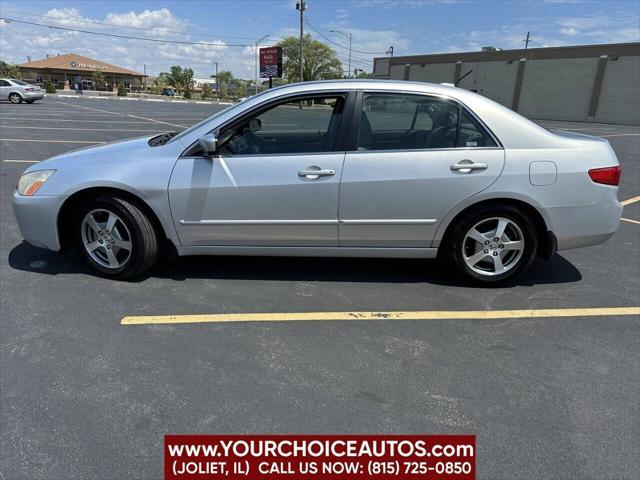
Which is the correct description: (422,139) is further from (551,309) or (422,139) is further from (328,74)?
(328,74)

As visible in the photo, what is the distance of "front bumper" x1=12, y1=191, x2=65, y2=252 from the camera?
381 centimetres

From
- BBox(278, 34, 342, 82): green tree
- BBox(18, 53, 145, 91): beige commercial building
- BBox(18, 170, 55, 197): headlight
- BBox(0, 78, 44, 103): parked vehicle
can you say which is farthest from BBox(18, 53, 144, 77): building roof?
BBox(18, 170, 55, 197): headlight

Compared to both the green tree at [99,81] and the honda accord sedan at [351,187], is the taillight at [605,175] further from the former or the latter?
the green tree at [99,81]

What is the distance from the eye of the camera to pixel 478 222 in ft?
12.4

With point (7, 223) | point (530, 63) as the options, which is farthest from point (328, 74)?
point (7, 223)

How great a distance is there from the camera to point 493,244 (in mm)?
3826

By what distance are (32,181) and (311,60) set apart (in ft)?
269

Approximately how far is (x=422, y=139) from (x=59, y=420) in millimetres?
3066

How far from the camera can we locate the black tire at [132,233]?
373 cm

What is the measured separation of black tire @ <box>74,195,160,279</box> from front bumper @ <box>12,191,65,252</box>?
169 millimetres

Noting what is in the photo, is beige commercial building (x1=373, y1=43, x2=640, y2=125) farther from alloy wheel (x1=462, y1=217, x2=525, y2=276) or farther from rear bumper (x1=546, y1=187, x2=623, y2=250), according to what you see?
alloy wheel (x1=462, y1=217, x2=525, y2=276)

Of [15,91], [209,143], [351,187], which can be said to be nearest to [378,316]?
[351,187]

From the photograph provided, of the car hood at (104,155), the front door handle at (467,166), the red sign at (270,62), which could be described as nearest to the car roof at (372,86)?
the front door handle at (467,166)

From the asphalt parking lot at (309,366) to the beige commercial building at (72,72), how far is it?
277ft
